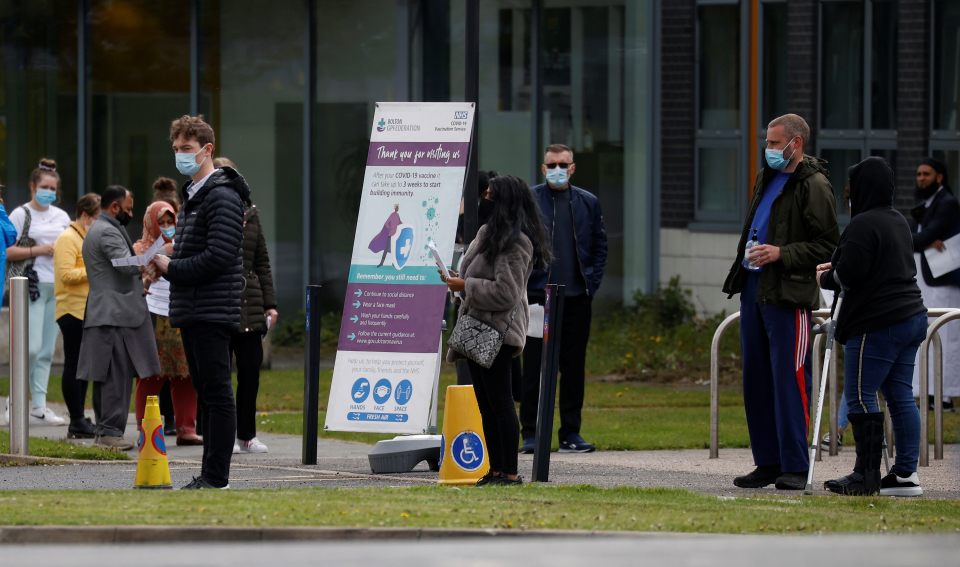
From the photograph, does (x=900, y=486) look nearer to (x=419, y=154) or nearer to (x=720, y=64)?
(x=419, y=154)

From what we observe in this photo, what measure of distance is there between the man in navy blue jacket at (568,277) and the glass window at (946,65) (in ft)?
27.8

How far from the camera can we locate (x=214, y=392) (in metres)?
7.37

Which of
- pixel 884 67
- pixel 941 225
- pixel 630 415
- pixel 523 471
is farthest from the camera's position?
pixel 884 67

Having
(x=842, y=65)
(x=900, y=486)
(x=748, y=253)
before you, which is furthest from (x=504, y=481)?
(x=842, y=65)

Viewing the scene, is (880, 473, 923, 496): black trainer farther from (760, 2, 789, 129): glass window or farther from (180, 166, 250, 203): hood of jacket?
(760, 2, 789, 129): glass window

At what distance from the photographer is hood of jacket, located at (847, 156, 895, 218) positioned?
303 inches

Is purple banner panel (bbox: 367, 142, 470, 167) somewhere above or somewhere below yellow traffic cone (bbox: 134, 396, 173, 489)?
above

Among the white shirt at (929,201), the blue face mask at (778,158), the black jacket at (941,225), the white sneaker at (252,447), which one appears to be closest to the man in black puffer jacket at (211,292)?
the white sneaker at (252,447)

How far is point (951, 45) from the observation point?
1716 cm

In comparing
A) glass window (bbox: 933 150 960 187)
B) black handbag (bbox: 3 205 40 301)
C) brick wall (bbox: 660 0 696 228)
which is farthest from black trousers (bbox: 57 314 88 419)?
glass window (bbox: 933 150 960 187)

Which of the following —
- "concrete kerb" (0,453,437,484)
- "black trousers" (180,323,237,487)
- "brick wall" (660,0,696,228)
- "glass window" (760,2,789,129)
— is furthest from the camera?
"brick wall" (660,0,696,228)

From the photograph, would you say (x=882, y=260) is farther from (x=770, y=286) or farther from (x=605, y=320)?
(x=605, y=320)

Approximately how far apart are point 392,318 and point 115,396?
249 cm

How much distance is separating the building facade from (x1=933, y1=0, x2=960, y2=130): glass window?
0.02m
